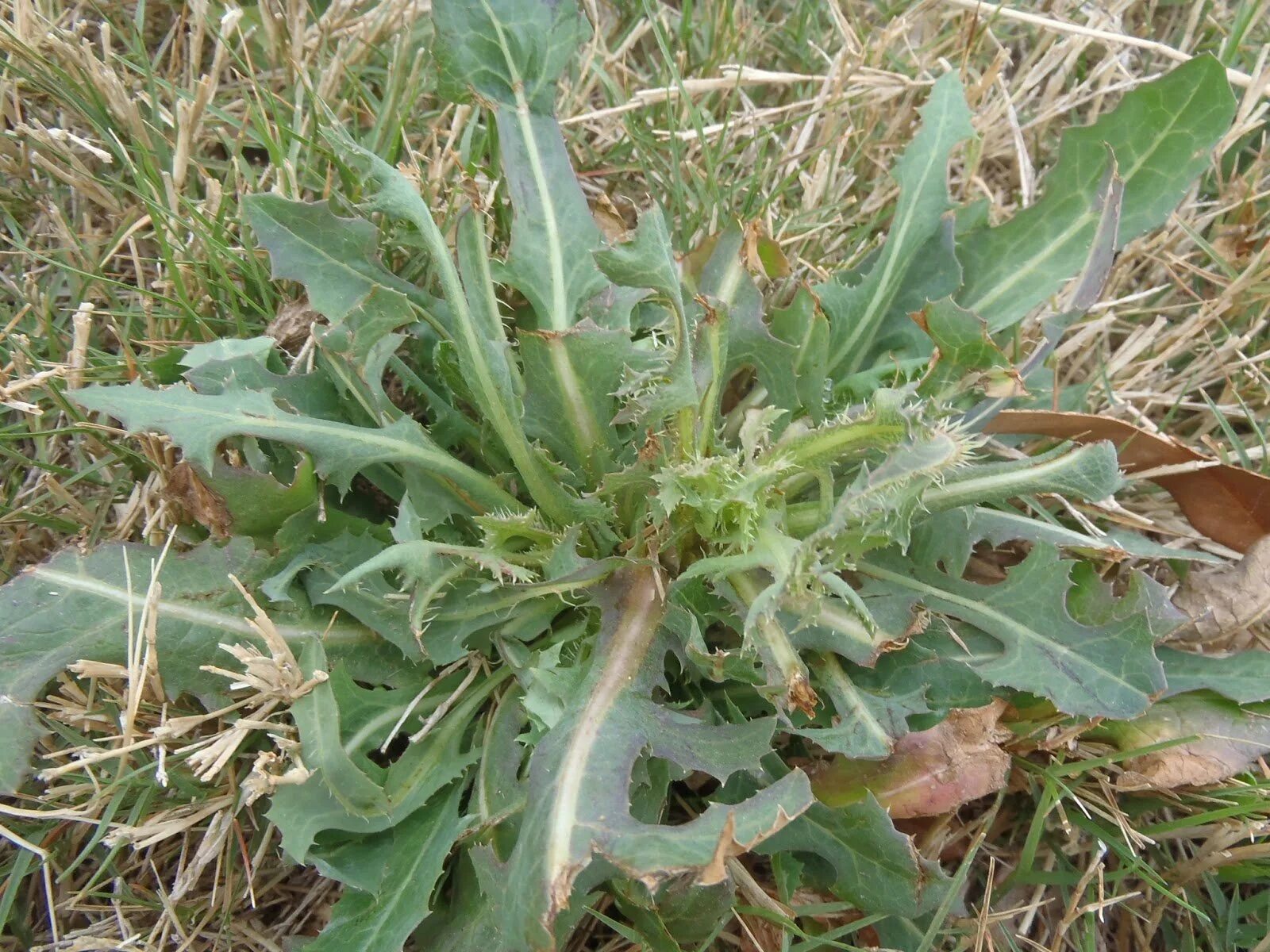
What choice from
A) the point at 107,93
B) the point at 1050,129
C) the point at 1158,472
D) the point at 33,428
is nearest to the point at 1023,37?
the point at 1050,129

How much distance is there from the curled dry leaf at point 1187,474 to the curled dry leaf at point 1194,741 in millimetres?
416

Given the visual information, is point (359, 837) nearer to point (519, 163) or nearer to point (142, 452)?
point (142, 452)

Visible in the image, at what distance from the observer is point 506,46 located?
1.90 metres

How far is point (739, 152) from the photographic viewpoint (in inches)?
93.7

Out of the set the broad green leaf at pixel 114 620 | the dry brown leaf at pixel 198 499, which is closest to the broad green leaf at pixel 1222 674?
the broad green leaf at pixel 114 620

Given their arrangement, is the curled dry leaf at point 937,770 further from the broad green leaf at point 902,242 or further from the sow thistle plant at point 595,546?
the broad green leaf at point 902,242

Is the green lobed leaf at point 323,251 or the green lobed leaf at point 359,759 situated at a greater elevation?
the green lobed leaf at point 323,251

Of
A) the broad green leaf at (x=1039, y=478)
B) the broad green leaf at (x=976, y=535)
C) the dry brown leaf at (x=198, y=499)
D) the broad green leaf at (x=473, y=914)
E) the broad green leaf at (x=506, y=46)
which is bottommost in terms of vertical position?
the broad green leaf at (x=473, y=914)

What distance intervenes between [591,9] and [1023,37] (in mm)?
1219

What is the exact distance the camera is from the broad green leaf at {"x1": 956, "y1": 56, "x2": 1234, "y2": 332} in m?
1.88

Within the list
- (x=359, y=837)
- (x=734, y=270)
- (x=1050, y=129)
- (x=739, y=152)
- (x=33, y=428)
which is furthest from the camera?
(x=1050, y=129)

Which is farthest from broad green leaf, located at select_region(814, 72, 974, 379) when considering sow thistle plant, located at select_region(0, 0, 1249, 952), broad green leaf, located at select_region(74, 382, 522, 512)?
broad green leaf, located at select_region(74, 382, 522, 512)

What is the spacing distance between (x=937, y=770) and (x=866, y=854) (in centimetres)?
22

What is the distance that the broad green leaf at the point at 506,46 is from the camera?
74.3 inches
